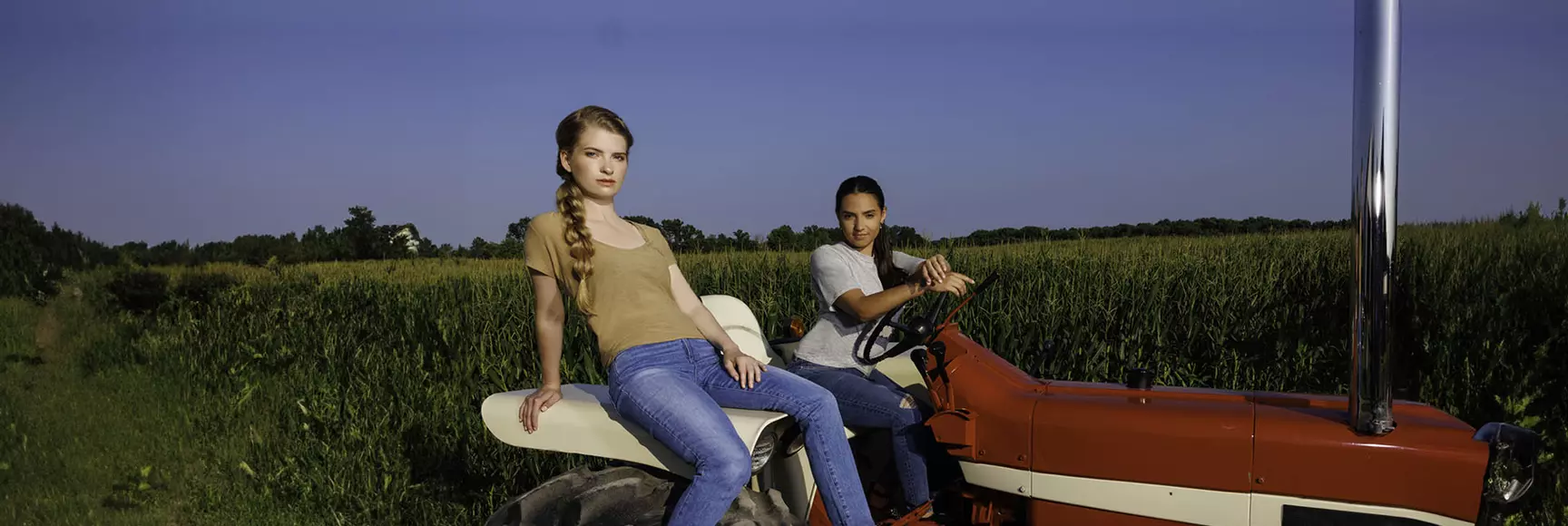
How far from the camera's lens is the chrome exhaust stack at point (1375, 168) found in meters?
2.23

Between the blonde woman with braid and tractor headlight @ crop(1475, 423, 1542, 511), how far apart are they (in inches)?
59.3

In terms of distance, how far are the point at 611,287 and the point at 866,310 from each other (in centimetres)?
97

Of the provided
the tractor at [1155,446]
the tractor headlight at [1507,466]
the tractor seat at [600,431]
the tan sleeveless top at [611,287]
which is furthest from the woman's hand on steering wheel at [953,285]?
the tractor headlight at [1507,466]

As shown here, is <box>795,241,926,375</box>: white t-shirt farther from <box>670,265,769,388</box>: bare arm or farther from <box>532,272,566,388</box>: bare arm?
<box>532,272,566,388</box>: bare arm

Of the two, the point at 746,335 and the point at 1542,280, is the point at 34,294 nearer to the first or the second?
the point at 746,335

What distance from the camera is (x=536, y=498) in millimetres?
2895

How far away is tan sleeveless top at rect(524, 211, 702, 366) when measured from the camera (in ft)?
9.39

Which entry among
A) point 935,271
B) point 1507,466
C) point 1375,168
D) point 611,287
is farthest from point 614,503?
point 1507,466

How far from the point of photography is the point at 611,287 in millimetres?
2887

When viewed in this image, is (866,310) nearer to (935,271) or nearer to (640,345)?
(935,271)

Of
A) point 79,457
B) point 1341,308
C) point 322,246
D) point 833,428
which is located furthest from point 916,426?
→ point 322,246

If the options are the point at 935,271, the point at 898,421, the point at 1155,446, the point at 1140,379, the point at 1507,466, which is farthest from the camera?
the point at 935,271

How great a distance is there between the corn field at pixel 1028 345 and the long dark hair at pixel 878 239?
25.7 inches

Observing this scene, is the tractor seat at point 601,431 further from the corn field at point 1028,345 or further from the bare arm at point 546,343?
the corn field at point 1028,345
